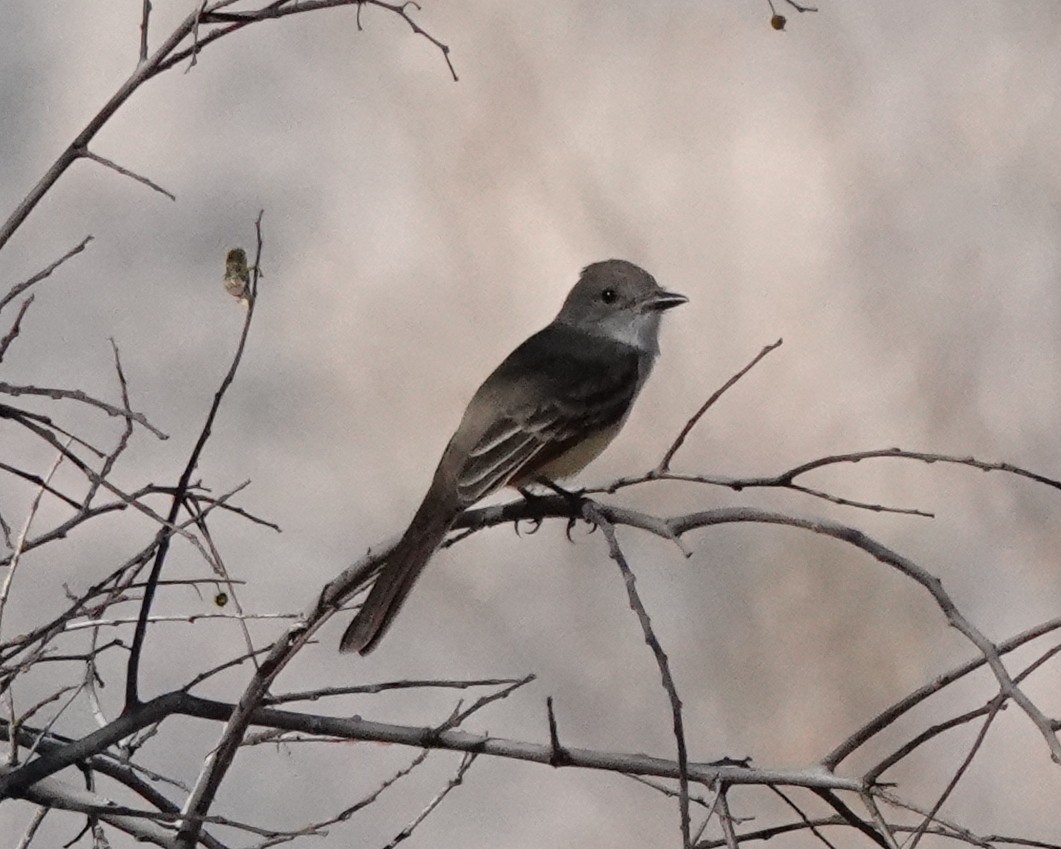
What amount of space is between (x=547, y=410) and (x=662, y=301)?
2.40 feet

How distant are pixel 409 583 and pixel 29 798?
3.92 ft

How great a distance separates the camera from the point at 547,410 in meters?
4.13

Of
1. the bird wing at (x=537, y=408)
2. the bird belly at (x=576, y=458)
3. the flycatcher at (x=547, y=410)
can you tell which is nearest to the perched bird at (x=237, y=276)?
the flycatcher at (x=547, y=410)

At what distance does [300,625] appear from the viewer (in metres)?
2.31

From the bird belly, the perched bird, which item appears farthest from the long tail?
the perched bird

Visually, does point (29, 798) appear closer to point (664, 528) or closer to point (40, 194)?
point (40, 194)

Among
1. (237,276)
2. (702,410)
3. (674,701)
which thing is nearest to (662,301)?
(702,410)

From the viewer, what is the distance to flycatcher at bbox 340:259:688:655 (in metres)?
3.43

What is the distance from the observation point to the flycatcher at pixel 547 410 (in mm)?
3432

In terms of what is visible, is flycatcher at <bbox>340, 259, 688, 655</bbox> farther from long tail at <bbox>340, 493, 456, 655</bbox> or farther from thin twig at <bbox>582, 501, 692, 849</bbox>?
thin twig at <bbox>582, 501, 692, 849</bbox>

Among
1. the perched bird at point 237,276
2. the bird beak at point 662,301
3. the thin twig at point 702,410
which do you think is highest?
the bird beak at point 662,301

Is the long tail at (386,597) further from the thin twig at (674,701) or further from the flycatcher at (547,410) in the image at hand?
the thin twig at (674,701)

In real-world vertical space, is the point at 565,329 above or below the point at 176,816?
above

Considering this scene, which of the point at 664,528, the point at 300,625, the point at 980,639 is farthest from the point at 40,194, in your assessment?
the point at 980,639
